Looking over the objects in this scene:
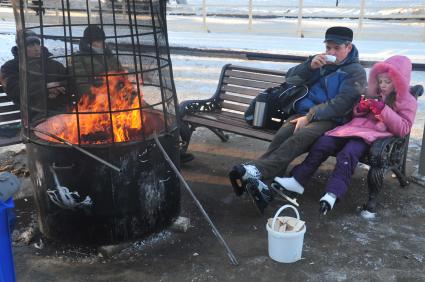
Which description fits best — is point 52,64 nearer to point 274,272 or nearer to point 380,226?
point 274,272

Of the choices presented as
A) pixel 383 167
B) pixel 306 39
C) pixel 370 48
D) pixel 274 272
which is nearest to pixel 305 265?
pixel 274 272

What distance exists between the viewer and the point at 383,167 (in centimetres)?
395

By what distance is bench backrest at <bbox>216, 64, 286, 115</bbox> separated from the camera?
17.6 feet

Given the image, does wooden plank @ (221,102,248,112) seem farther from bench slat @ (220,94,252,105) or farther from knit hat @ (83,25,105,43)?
knit hat @ (83,25,105,43)

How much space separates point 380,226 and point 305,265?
905mm

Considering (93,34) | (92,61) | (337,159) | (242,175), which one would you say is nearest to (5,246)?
(92,61)

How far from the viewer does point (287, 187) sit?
13.5ft

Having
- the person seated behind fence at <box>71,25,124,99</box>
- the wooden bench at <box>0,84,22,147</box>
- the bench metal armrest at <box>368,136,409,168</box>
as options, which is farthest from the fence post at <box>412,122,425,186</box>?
the wooden bench at <box>0,84,22,147</box>

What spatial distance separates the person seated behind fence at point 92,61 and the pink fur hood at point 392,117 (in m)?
1.99

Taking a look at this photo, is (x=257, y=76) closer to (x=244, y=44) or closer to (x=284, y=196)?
(x=284, y=196)

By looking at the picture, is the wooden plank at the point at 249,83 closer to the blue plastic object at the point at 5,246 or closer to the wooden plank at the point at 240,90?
the wooden plank at the point at 240,90

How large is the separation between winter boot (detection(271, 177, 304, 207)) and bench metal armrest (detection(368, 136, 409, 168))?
2.06 feet

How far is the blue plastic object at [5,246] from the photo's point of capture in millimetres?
2422

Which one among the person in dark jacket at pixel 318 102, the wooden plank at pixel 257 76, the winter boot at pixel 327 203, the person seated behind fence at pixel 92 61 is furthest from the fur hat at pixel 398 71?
the person seated behind fence at pixel 92 61
